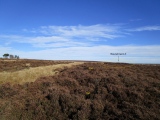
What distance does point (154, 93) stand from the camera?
10859 mm

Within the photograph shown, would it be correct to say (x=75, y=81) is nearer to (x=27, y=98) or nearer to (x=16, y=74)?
(x=27, y=98)

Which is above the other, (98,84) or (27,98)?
(98,84)

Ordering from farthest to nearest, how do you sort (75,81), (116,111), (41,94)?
(75,81) < (41,94) < (116,111)

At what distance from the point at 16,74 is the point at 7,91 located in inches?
209

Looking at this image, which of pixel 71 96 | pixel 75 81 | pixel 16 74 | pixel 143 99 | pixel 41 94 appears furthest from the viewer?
pixel 16 74

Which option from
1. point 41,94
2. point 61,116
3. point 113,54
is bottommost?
point 61,116

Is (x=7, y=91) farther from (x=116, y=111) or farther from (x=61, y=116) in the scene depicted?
(x=116, y=111)

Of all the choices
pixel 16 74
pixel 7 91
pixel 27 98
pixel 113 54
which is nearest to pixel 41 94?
pixel 27 98

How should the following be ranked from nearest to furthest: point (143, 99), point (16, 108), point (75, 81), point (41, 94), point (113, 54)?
1. point (143, 99)
2. point (16, 108)
3. point (41, 94)
4. point (75, 81)
5. point (113, 54)

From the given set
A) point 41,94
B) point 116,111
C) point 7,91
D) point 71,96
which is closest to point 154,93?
point 116,111

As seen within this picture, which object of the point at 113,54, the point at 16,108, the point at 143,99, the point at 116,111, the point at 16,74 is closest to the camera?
the point at 116,111

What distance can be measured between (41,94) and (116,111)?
19.7 feet

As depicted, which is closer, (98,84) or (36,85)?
(98,84)

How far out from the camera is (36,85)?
14.8 meters
